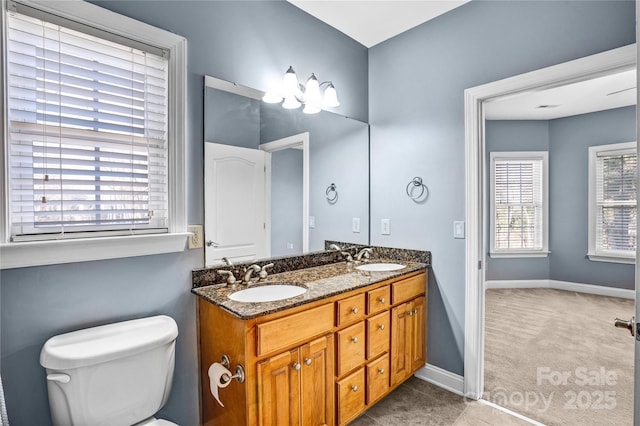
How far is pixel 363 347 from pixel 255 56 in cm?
184

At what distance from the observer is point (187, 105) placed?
171cm

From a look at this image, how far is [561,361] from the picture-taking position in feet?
8.92

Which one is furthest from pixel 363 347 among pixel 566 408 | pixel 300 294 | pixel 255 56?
pixel 255 56

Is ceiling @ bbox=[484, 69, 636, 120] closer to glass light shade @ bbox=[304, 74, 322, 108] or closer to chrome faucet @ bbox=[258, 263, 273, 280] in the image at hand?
glass light shade @ bbox=[304, 74, 322, 108]

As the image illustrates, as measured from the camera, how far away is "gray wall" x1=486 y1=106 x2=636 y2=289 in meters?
4.61

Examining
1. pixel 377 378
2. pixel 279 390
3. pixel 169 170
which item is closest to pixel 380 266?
pixel 377 378

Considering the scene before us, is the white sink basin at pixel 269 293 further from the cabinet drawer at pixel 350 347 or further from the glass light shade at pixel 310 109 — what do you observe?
the glass light shade at pixel 310 109

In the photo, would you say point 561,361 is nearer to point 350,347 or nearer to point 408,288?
point 408,288

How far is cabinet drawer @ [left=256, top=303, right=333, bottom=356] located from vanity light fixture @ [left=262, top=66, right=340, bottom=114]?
132 cm

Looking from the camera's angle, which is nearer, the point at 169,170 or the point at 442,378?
the point at 169,170

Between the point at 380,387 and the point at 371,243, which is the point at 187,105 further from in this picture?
the point at 380,387

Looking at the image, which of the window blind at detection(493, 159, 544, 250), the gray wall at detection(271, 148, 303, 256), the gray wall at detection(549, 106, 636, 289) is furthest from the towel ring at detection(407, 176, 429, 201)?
the gray wall at detection(549, 106, 636, 289)

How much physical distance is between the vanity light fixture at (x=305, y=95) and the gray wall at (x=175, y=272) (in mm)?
87

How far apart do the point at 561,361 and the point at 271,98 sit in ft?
10.1
